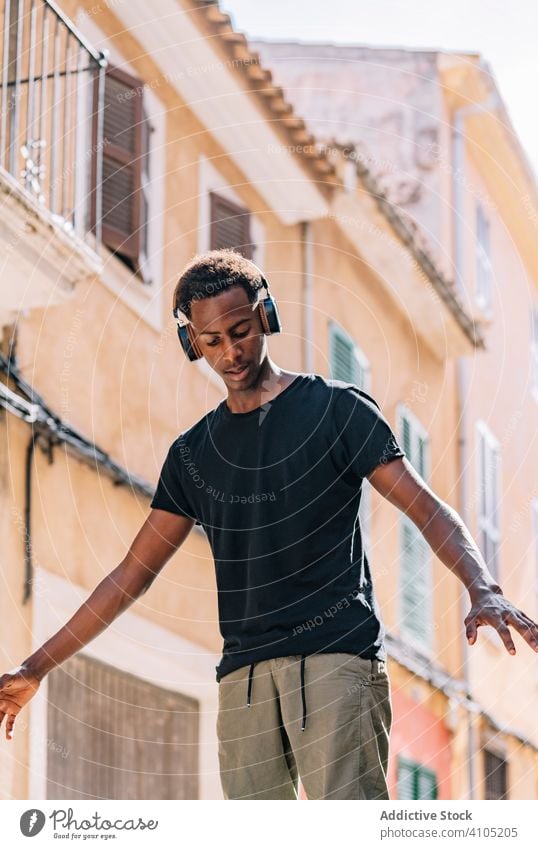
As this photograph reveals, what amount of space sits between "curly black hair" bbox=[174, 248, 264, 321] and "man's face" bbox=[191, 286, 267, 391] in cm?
2

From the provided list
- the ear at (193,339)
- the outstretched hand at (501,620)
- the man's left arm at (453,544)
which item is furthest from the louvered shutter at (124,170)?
the outstretched hand at (501,620)

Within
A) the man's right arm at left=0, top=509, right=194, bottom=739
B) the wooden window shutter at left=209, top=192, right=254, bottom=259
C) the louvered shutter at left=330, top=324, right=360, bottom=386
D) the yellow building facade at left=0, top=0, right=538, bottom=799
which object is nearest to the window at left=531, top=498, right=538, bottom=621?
the yellow building facade at left=0, top=0, right=538, bottom=799

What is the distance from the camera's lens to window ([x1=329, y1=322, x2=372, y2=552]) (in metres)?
10.6

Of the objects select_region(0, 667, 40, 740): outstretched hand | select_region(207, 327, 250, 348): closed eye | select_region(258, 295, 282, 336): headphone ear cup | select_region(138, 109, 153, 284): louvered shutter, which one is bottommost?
select_region(0, 667, 40, 740): outstretched hand

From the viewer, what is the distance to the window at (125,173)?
25.4 ft

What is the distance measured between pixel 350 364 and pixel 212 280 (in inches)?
285

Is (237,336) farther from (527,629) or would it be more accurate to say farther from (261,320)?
(527,629)

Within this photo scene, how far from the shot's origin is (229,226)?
9133mm

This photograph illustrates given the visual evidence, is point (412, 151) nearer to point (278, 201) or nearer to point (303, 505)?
point (278, 201)

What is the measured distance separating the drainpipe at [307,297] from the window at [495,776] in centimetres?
464

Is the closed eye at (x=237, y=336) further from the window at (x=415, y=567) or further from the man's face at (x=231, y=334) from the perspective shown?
the window at (x=415, y=567)

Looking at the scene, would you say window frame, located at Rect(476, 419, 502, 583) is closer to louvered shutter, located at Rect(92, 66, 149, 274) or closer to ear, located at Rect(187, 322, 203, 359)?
louvered shutter, located at Rect(92, 66, 149, 274)

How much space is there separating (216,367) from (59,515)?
10.9 ft

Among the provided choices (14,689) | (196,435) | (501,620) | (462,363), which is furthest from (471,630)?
(462,363)
